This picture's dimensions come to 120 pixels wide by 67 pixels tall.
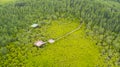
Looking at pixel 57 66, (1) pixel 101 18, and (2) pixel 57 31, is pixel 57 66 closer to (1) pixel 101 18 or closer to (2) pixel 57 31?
(2) pixel 57 31

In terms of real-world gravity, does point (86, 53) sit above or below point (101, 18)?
below

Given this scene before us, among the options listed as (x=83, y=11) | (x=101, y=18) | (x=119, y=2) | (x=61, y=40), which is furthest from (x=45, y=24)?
(x=119, y=2)

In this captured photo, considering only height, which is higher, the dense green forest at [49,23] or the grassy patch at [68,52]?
the dense green forest at [49,23]

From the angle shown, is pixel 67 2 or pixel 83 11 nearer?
pixel 83 11

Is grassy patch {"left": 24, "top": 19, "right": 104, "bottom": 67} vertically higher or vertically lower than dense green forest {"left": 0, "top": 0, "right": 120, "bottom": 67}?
lower

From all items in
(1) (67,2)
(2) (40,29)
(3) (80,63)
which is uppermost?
(1) (67,2)

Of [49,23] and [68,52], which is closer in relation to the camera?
[68,52]

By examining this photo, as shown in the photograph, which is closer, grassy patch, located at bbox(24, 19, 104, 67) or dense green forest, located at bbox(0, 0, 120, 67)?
grassy patch, located at bbox(24, 19, 104, 67)

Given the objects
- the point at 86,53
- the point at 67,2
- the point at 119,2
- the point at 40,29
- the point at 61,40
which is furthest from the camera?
the point at 119,2
